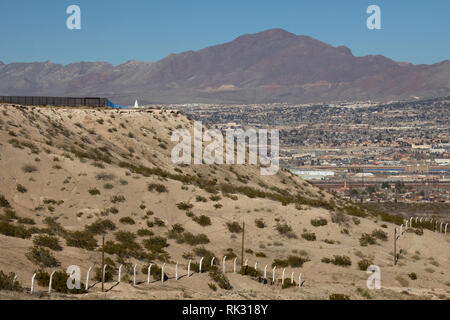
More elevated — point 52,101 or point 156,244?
point 52,101

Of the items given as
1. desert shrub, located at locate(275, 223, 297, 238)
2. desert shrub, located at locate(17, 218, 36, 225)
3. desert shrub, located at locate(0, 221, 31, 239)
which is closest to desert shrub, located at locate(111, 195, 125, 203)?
desert shrub, located at locate(17, 218, 36, 225)

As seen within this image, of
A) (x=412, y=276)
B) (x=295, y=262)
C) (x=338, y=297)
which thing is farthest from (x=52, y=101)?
(x=338, y=297)

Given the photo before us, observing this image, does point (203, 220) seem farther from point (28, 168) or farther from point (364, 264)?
point (28, 168)

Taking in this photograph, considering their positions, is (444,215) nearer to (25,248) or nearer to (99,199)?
(99,199)

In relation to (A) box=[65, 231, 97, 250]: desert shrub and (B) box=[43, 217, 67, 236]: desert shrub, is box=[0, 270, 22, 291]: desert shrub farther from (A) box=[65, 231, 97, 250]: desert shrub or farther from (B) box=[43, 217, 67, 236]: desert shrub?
(B) box=[43, 217, 67, 236]: desert shrub

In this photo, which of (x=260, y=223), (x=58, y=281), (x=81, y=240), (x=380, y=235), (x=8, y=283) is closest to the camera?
(x=8, y=283)

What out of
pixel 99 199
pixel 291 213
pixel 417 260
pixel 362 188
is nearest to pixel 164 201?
pixel 99 199
